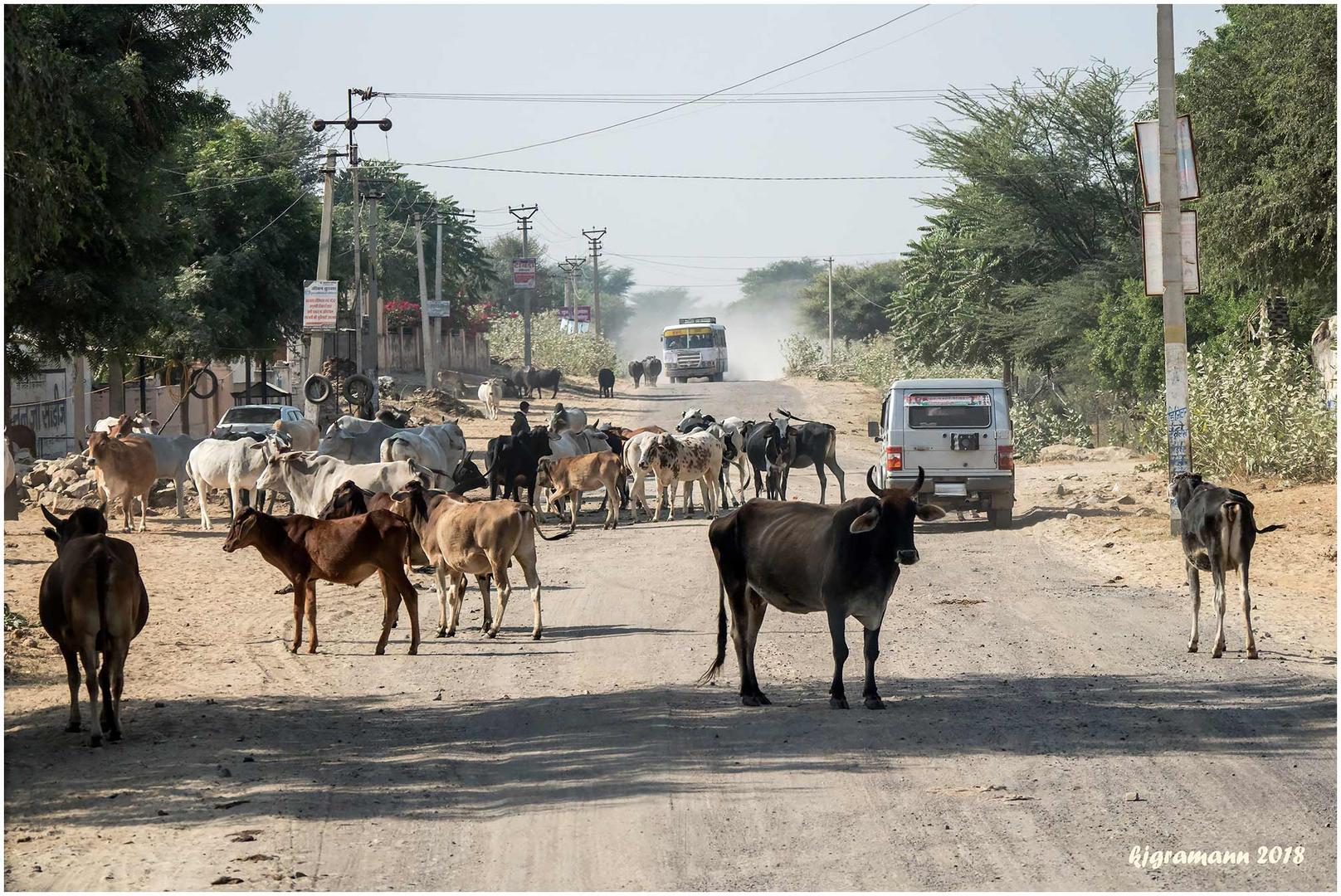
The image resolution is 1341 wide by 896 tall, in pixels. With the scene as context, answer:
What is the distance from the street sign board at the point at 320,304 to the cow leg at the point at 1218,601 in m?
24.4

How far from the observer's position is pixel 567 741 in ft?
29.7

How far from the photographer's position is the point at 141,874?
21.6 ft

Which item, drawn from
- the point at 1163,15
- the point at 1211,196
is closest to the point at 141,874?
the point at 1163,15

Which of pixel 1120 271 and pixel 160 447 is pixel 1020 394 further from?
pixel 160 447

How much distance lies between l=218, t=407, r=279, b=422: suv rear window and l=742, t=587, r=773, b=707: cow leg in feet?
79.3

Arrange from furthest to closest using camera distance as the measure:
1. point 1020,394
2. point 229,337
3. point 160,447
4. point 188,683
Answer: point 1020,394 < point 229,337 < point 160,447 < point 188,683

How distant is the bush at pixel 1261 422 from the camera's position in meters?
23.1

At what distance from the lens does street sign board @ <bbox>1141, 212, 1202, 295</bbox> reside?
1922 cm

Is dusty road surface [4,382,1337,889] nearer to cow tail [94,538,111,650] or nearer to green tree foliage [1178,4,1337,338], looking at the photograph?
cow tail [94,538,111,650]

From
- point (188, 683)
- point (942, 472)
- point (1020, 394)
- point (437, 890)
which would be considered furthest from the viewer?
point (1020, 394)

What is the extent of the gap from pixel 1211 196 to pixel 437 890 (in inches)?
914

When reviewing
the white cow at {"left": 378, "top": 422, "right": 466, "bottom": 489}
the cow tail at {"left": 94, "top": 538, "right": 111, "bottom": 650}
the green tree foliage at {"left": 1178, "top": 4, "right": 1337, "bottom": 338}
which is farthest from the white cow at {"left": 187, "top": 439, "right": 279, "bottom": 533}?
Answer: the green tree foliage at {"left": 1178, "top": 4, "right": 1337, "bottom": 338}

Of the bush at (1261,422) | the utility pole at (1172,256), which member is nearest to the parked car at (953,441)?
the utility pole at (1172,256)

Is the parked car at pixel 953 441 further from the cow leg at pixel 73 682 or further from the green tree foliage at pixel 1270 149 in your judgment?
the cow leg at pixel 73 682
